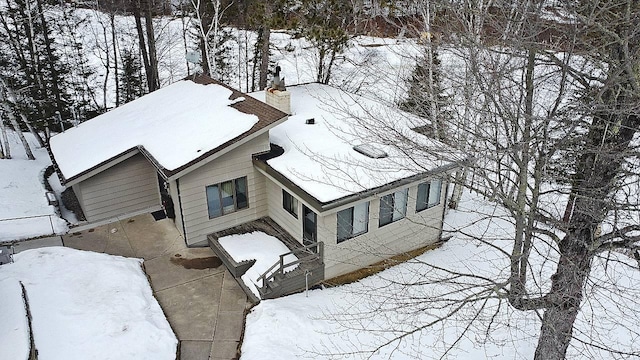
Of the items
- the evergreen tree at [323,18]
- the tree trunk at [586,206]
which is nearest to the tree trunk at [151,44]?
the evergreen tree at [323,18]

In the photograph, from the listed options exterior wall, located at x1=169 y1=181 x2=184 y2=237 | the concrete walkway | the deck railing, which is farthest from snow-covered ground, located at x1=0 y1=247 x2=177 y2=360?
the deck railing

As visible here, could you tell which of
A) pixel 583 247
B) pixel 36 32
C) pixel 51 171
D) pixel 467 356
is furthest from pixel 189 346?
pixel 36 32

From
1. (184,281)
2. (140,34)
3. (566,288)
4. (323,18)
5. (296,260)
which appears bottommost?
(184,281)

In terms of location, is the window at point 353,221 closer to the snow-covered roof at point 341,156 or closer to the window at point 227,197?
the snow-covered roof at point 341,156

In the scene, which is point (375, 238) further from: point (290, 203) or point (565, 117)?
point (565, 117)

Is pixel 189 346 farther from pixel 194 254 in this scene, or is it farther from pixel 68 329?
pixel 194 254

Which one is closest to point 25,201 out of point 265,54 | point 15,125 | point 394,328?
point 15,125
